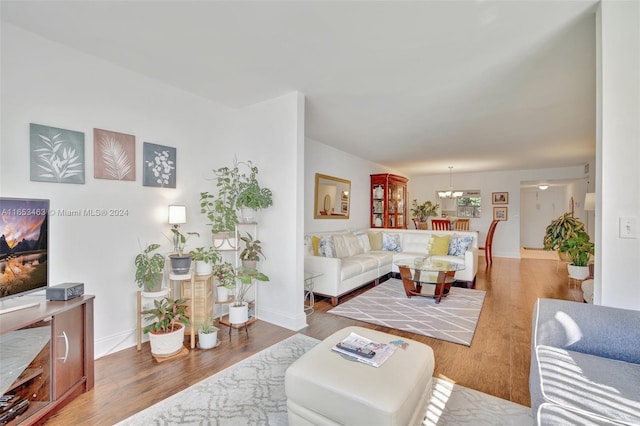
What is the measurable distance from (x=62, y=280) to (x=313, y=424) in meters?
2.18

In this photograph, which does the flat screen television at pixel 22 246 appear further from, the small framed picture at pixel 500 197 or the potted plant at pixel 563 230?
the small framed picture at pixel 500 197

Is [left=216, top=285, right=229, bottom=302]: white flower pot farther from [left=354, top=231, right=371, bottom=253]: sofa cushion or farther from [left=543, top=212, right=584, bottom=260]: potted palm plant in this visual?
[left=543, top=212, right=584, bottom=260]: potted palm plant

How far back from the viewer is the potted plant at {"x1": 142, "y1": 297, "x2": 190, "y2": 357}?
2383 millimetres

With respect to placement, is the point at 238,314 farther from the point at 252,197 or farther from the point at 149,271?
the point at 252,197

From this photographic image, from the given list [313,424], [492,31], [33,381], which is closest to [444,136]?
[492,31]

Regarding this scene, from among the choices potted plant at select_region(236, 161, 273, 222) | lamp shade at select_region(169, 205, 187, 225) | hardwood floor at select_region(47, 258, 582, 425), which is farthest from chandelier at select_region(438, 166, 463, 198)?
lamp shade at select_region(169, 205, 187, 225)

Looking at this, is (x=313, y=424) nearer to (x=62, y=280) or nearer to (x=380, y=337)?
(x=380, y=337)

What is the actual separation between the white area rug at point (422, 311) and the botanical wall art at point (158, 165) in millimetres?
2387

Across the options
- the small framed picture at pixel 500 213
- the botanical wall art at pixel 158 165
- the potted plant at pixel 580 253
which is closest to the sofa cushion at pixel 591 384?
the botanical wall art at pixel 158 165

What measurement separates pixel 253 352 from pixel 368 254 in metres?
3.13

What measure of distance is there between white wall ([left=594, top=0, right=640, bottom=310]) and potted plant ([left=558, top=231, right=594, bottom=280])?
4.21 metres

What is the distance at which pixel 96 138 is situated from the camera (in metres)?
2.43

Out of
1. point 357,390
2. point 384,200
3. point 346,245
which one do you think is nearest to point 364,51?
point 357,390

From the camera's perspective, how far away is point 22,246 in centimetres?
182
